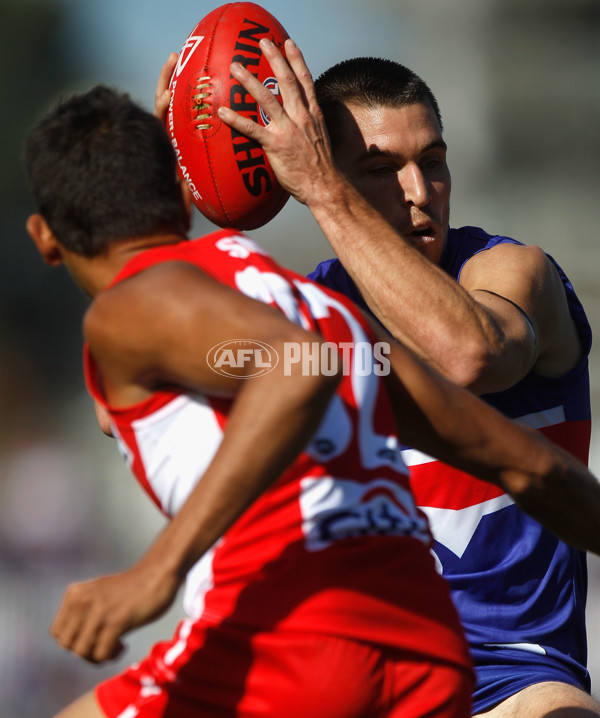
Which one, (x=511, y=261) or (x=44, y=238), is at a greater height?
(x=44, y=238)

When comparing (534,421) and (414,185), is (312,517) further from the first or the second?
(414,185)

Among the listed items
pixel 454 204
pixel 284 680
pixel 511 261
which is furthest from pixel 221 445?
pixel 454 204

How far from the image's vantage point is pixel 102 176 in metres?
1.98

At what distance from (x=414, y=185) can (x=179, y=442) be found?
6.33ft

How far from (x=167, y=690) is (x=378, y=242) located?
171 centimetres

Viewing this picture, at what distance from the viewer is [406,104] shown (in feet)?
12.1

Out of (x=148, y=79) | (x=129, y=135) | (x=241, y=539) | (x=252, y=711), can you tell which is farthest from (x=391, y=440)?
(x=148, y=79)

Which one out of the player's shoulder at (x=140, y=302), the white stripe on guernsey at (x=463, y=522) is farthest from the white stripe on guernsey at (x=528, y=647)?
the player's shoulder at (x=140, y=302)

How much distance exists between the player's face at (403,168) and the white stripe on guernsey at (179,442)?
1848 millimetres

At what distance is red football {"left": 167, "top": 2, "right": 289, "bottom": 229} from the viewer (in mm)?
3428

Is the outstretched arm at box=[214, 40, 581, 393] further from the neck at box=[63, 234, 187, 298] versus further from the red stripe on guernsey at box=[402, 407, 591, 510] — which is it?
the neck at box=[63, 234, 187, 298]

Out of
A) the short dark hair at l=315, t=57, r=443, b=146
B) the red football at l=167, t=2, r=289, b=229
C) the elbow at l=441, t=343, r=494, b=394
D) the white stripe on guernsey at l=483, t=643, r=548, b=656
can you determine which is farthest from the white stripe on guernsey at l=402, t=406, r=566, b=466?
the short dark hair at l=315, t=57, r=443, b=146

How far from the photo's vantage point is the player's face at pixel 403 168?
3568mm

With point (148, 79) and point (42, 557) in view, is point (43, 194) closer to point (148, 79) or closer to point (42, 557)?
point (42, 557)
